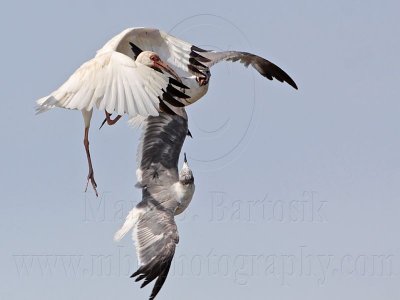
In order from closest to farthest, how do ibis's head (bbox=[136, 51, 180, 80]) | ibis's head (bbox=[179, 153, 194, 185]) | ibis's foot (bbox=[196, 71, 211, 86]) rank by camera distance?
ibis's head (bbox=[179, 153, 194, 185])
ibis's head (bbox=[136, 51, 180, 80])
ibis's foot (bbox=[196, 71, 211, 86])

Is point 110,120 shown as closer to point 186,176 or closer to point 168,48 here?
point 186,176

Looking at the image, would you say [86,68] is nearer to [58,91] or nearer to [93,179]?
[58,91]

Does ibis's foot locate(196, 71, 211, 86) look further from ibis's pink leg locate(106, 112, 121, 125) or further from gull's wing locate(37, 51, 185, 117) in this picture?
gull's wing locate(37, 51, 185, 117)

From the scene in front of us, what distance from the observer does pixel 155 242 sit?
32000 mm

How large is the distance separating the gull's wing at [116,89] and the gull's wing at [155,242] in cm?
243

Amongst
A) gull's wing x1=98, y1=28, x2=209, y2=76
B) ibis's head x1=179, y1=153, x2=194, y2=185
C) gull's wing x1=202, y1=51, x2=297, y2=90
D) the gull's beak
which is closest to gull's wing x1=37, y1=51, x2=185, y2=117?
the gull's beak

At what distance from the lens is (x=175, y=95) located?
30.4 meters

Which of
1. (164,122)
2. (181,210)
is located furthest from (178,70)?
(181,210)

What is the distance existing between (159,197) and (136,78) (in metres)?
3.29

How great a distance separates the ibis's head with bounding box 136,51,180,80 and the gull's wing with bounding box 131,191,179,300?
2.41 meters

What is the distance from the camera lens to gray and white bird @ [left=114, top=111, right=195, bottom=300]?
31688 mm

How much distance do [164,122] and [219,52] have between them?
116 inches

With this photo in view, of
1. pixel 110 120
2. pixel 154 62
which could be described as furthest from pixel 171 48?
pixel 110 120

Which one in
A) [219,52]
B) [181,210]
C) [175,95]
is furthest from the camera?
[219,52]
